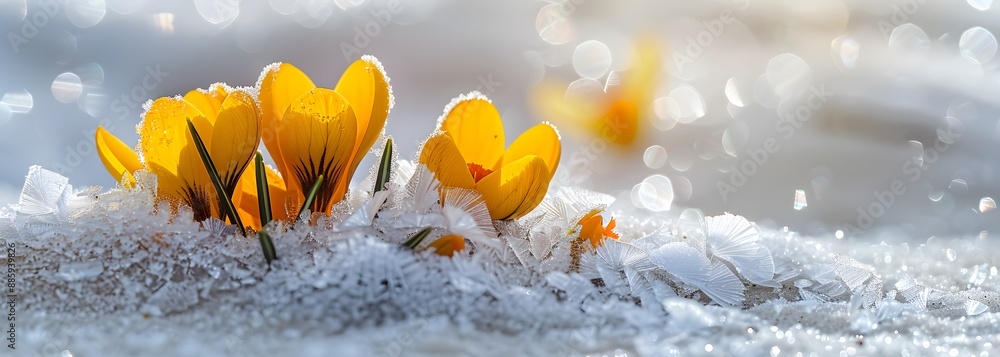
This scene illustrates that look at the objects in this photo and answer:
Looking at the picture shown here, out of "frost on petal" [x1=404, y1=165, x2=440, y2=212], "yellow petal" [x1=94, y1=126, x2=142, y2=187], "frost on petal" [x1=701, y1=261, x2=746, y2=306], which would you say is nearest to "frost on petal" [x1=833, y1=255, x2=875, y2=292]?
"frost on petal" [x1=701, y1=261, x2=746, y2=306]

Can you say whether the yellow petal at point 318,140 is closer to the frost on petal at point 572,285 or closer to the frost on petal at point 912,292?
the frost on petal at point 572,285

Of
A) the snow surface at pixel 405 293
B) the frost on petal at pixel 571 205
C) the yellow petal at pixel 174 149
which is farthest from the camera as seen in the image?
the frost on petal at pixel 571 205

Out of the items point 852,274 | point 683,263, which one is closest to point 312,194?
point 683,263

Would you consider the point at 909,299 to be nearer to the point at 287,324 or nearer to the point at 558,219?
the point at 558,219

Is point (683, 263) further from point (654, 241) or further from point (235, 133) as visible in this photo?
point (235, 133)

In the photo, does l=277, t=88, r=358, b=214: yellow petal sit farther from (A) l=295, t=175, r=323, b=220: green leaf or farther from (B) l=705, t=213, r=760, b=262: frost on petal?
(B) l=705, t=213, r=760, b=262: frost on petal

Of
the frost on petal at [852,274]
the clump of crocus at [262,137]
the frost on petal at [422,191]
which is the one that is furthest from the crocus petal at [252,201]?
the frost on petal at [852,274]
